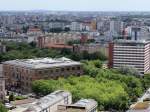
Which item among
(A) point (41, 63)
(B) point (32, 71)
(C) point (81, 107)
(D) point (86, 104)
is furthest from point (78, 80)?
(C) point (81, 107)

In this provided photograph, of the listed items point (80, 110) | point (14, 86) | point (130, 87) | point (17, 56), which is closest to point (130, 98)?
point (130, 87)

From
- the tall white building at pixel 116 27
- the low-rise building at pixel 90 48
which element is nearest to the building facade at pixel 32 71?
the low-rise building at pixel 90 48

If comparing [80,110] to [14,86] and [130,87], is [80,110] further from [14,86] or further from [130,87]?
[14,86]

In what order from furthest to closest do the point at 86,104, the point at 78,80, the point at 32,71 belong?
A: the point at 32,71, the point at 78,80, the point at 86,104

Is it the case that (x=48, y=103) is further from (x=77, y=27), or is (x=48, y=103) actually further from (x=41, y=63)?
(x=77, y=27)

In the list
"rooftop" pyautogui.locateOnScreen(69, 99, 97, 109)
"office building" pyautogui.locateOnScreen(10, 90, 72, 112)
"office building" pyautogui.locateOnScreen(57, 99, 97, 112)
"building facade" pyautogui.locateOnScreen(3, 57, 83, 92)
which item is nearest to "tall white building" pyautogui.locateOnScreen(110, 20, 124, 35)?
"building facade" pyautogui.locateOnScreen(3, 57, 83, 92)

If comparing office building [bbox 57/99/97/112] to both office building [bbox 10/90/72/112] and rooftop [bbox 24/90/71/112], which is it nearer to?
office building [bbox 10/90/72/112]
